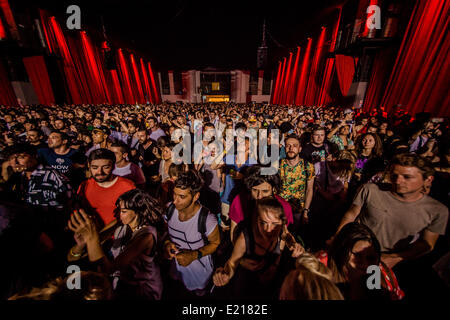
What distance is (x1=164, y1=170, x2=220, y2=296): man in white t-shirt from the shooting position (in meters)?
1.70

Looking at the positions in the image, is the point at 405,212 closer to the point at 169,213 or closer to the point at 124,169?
the point at 169,213

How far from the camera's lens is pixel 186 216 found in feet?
5.80

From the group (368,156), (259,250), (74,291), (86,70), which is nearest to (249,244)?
(259,250)

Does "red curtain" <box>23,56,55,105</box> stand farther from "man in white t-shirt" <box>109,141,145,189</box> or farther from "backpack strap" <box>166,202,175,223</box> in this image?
"backpack strap" <box>166,202,175,223</box>

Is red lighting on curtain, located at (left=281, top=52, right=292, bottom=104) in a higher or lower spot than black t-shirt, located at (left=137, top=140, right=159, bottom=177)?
higher

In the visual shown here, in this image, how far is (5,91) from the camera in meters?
9.73

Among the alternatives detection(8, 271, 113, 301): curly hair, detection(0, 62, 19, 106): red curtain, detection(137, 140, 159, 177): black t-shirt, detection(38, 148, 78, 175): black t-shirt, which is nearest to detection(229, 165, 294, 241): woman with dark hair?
detection(8, 271, 113, 301): curly hair

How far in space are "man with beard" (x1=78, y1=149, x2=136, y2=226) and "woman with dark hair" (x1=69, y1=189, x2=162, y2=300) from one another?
2.02 ft

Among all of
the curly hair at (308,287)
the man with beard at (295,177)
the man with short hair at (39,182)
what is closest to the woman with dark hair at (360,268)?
the curly hair at (308,287)

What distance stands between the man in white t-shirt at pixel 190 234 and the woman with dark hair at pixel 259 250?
0.89ft

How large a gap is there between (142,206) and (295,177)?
78.7 inches

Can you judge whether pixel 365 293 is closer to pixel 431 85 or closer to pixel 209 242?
pixel 209 242

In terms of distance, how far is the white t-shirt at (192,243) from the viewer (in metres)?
1.73

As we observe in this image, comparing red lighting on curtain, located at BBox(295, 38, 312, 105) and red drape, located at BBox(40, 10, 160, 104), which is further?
red lighting on curtain, located at BBox(295, 38, 312, 105)
